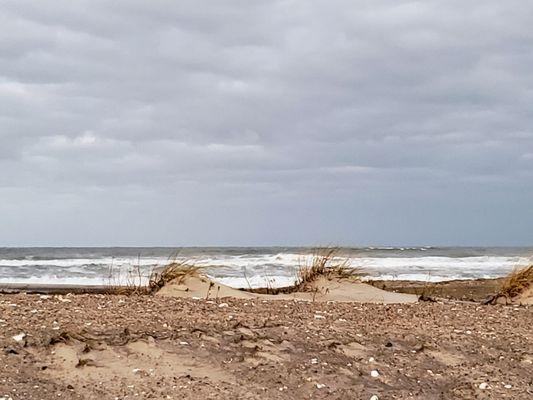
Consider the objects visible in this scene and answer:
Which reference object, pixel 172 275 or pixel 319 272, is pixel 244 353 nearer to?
pixel 172 275

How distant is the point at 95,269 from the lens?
79.2 feet

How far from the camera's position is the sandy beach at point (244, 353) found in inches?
196

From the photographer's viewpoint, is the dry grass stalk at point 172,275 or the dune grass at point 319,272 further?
the dune grass at point 319,272

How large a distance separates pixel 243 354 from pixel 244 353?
2 cm

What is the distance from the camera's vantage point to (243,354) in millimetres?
5480

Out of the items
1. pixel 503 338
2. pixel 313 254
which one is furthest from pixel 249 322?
pixel 313 254

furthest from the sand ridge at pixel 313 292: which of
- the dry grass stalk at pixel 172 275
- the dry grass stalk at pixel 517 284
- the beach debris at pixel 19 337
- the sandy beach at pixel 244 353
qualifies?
the beach debris at pixel 19 337

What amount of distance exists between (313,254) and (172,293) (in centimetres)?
254

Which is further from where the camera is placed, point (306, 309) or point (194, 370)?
point (306, 309)

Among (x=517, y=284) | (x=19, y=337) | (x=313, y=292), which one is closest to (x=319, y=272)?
(x=313, y=292)

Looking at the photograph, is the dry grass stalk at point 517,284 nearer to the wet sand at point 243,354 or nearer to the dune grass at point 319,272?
the dune grass at point 319,272

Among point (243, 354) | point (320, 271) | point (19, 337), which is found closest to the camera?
point (19, 337)

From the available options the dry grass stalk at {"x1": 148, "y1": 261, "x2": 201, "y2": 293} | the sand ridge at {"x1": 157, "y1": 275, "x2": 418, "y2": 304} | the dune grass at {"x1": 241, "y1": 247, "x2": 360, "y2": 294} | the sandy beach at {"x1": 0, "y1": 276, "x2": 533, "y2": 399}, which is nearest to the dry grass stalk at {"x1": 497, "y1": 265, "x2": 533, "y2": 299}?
the sand ridge at {"x1": 157, "y1": 275, "x2": 418, "y2": 304}

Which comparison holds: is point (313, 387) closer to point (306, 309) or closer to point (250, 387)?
point (250, 387)
